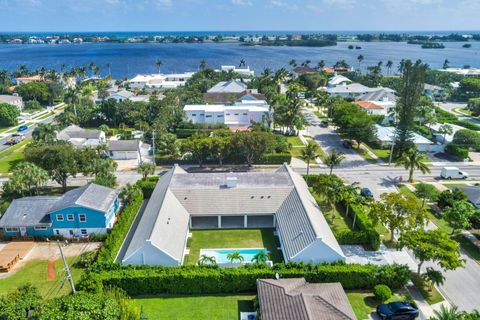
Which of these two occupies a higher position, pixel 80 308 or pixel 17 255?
pixel 80 308

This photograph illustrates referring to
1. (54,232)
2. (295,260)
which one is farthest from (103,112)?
(295,260)

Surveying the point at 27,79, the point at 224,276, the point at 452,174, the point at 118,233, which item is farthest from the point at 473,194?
→ the point at 27,79

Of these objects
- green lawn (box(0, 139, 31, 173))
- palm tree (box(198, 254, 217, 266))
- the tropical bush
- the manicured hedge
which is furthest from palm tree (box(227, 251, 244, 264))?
green lawn (box(0, 139, 31, 173))

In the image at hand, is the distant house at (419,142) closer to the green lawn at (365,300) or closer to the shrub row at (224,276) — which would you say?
the shrub row at (224,276)

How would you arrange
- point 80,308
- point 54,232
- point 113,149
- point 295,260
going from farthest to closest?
point 113,149
point 54,232
point 295,260
point 80,308

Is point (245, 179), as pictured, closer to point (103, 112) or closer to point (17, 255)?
point (17, 255)

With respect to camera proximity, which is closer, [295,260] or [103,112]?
[295,260]

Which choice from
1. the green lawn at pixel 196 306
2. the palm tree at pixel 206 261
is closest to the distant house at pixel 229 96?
the palm tree at pixel 206 261

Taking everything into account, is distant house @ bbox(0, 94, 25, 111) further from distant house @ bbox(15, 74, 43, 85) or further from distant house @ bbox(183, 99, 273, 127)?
distant house @ bbox(183, 99, 273, 127)
